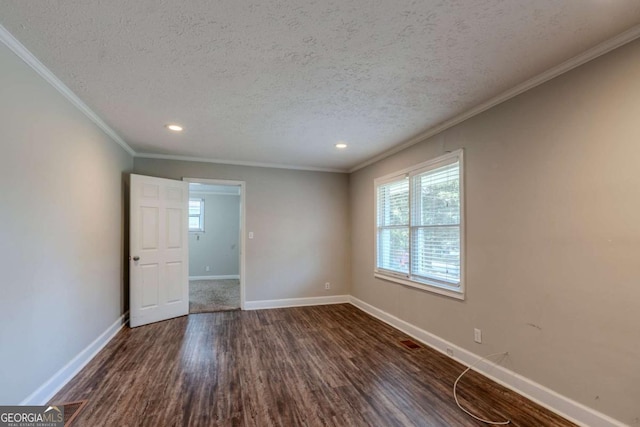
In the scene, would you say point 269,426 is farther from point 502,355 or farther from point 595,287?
point 595,287

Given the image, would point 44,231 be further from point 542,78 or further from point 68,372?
point 542,78

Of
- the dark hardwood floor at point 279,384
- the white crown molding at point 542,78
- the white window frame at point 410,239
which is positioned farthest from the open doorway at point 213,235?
the white crown molding at point 542,78

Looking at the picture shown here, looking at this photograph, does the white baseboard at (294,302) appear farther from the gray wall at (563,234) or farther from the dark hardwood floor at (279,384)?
the gray wall at (563,234)

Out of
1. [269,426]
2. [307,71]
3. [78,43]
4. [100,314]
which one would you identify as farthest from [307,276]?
[78,43]

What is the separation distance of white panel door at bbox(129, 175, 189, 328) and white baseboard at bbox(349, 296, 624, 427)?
3.47 meters

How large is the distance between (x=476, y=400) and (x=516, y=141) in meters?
2.09

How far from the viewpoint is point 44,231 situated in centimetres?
220

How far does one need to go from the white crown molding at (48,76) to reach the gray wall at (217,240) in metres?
4.83

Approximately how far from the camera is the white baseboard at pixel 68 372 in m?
2.14

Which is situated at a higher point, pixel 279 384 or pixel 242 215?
pixel 242 215

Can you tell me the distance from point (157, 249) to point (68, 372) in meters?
1.95

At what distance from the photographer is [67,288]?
8.33ft

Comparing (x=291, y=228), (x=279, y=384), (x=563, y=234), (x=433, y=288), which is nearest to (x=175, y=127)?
(x=291, y=228)

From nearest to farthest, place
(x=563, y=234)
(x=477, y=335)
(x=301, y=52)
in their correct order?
(x=301, y=52), (x=563, y=234), (x=477, y=335)
